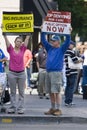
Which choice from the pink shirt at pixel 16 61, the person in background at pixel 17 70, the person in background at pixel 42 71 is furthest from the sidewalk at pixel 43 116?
the person in background at pixel 42 71

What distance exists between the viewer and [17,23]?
15.6m

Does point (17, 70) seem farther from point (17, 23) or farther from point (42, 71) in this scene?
point (42, 71)

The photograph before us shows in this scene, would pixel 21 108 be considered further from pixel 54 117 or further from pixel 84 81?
pixel 84 81

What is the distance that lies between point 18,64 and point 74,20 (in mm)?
24413

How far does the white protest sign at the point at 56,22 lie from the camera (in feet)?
50.6

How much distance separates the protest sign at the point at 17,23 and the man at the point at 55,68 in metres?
0.71

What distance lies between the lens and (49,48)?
49.4ft

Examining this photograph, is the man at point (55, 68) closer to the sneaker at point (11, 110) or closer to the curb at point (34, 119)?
the curb at point (34, 119)

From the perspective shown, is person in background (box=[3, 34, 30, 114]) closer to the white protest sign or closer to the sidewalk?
the sidewalk

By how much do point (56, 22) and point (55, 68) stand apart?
1304 mm

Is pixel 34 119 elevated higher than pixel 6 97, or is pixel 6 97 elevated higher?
pixel 6 97
